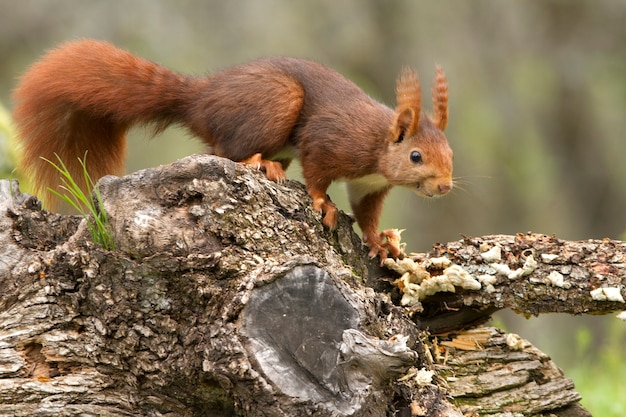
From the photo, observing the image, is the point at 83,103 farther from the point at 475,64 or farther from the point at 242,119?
the point at 475,64

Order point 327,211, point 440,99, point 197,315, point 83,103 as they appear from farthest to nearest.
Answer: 1. point 440,99
2. point 83,103
3. point 327,211
4. point 197,315

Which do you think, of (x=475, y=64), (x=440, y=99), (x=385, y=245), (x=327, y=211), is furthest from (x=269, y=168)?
(x=475, y=64)

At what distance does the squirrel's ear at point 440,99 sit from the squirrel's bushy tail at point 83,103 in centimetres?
107

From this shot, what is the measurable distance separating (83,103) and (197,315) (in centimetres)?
131

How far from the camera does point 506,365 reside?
3.38m

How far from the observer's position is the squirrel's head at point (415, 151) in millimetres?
3715

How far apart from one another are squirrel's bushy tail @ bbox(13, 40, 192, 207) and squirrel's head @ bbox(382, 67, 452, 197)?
921 mm

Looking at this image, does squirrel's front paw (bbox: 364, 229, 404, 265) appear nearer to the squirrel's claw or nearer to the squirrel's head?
the squirrel's head

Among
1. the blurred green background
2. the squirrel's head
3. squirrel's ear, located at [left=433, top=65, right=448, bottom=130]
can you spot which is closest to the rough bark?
the squirrel's head

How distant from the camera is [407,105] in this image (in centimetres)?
371

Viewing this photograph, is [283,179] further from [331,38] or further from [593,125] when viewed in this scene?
[593,125]

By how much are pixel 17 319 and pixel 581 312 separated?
201 centimetres

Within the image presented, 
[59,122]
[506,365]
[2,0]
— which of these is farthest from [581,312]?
[2,0]

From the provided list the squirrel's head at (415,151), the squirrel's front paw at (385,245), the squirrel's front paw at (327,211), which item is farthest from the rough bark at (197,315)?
the squirrel's head at (415,151)
